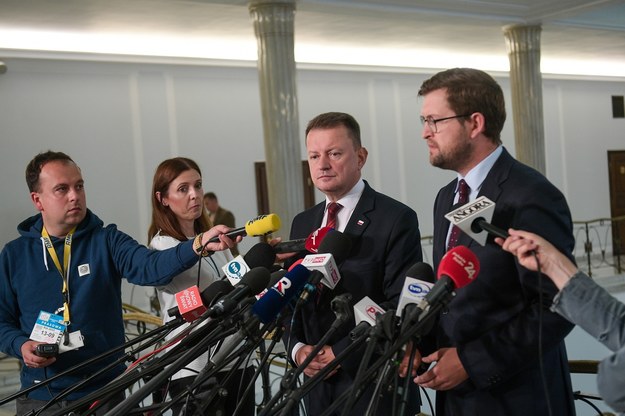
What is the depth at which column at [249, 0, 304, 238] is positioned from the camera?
8883 millimetres

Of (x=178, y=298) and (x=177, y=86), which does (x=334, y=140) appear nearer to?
(x=178, y=298)

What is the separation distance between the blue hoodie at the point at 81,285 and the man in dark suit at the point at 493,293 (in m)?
0.99

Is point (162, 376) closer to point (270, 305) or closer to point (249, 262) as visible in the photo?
point (270, 305)

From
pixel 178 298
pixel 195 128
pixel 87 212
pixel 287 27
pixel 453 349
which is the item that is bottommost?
pixel 453 349

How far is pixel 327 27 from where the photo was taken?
1099 centimetres

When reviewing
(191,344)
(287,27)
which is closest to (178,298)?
(191,344)

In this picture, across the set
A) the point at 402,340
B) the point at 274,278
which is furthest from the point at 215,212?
the point at 402,340

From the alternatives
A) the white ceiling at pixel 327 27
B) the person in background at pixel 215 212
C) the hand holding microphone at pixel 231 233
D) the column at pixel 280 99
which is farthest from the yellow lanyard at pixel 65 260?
the person in background at pixel 215 212

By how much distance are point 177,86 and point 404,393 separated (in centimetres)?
1055

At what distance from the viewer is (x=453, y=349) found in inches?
81.7

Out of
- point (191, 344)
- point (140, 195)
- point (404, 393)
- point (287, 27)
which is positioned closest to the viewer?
point (404, 393)

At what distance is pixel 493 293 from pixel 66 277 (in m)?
1.57

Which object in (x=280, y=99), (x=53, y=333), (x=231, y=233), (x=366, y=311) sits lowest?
(x=53, y=333)

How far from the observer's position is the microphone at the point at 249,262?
2.20 metres
